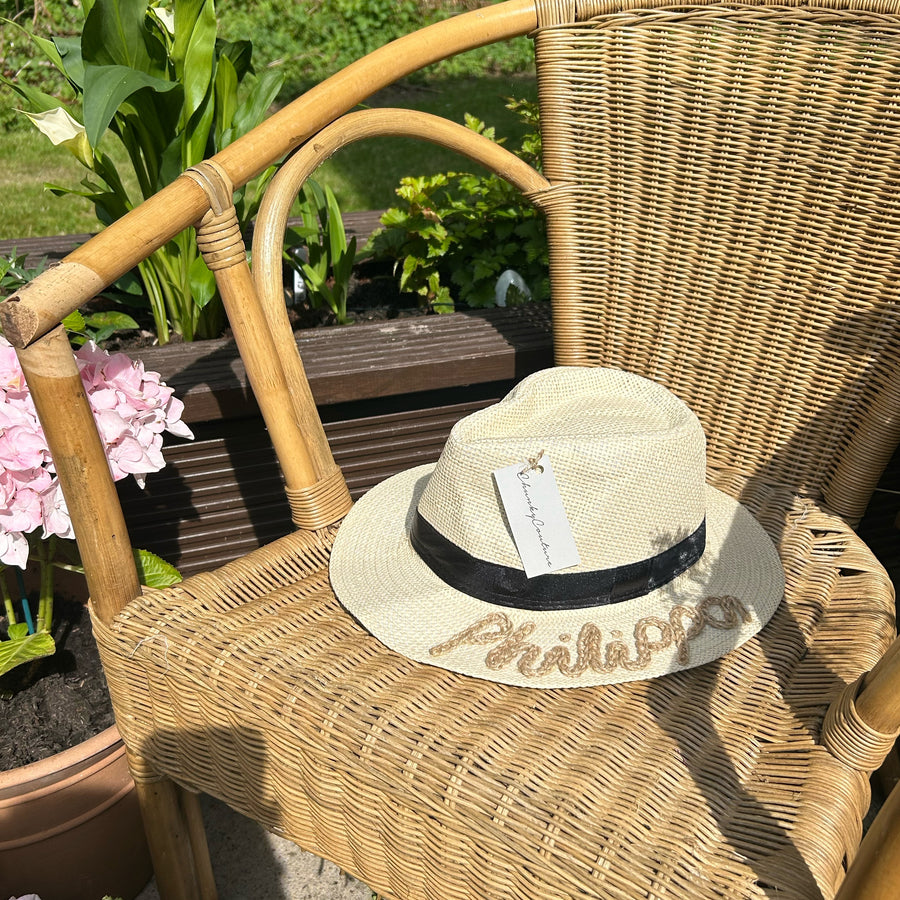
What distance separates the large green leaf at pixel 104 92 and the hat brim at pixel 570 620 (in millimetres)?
666

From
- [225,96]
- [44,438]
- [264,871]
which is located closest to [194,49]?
[225,96]

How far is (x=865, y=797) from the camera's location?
35.7 inches

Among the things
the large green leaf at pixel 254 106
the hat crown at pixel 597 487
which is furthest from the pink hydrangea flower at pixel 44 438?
the large green leaf at pixel 254 106

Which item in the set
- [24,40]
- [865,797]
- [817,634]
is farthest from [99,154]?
[24,40]

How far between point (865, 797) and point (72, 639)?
120cm

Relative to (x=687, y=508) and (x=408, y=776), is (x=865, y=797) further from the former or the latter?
(x=408, y=776)

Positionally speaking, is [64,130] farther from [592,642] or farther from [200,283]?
[592,642]

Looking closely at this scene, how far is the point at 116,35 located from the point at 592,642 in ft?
4.24

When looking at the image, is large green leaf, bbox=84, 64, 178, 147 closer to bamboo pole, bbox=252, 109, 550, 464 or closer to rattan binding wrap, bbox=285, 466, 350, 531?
bamboo pole, bbox=252, 109, 550, 464

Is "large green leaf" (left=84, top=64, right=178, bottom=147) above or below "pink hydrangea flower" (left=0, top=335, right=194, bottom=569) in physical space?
above

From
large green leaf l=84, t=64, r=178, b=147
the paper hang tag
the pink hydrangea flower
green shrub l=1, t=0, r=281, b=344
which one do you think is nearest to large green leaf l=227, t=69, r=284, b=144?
green shrub l=1, t=0, r=281, b=344

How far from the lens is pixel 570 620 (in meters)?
1.03

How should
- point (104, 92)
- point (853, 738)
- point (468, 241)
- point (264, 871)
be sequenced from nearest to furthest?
point (853, 738), point (104, 92), point (264, 871), point (468, 241)

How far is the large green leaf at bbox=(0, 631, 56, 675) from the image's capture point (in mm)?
1214
